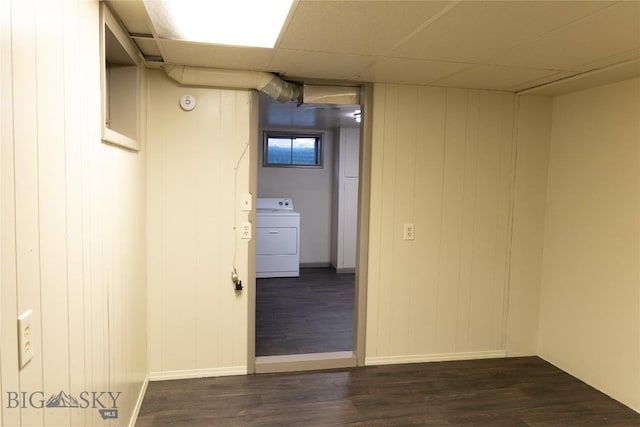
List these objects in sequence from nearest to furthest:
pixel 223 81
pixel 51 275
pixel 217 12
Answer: pixel 51 275, pixel 217 12, pixel 223 81

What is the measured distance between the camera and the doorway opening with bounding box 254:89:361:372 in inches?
175

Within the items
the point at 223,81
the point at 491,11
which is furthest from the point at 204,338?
the point at 491,11

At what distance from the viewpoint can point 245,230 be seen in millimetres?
3031

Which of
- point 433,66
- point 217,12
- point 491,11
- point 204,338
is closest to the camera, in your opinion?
point 491,11

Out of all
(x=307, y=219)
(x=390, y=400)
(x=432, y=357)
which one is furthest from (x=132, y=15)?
(x=307, y=219)

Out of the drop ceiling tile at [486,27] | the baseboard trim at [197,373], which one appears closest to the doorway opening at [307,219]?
the baseboard trim at [197,373]

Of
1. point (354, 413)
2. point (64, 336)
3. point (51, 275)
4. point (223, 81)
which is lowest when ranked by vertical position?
point (354, 413)

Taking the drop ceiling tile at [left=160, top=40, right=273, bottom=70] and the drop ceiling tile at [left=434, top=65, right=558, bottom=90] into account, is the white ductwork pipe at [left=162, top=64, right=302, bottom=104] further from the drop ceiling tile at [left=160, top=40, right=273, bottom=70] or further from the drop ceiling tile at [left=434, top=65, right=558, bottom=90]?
the drop ceiling tile at [left=434, top=65, right=558, bottom=90]

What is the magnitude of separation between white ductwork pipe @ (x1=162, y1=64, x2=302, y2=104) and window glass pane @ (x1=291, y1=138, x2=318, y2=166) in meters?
3.70

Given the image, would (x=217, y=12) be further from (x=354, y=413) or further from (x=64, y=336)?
(x=354, y=413)

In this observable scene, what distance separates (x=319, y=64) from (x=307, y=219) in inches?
166

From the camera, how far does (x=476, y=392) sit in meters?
2.92

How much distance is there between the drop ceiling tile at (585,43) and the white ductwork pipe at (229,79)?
4.35ft

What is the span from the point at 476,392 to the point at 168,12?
284cm
